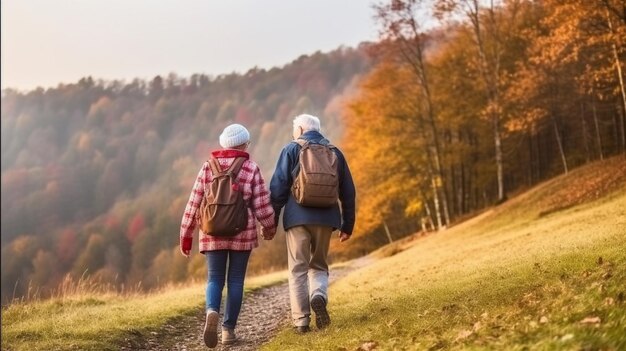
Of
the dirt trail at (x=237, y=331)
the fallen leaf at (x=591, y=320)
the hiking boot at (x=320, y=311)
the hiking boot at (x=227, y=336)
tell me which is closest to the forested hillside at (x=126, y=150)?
the dirt trail at (x=237, y=331)

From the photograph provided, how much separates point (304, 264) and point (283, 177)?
1068mm

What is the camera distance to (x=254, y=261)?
169ft

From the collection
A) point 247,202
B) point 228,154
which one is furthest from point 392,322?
point 228,154

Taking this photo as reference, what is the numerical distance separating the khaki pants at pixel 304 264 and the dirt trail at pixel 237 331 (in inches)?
29.5

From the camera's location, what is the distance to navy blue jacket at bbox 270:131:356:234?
6.87 meters

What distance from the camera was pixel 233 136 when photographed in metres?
7.18

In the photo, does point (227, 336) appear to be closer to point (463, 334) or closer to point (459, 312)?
point (459, 312)

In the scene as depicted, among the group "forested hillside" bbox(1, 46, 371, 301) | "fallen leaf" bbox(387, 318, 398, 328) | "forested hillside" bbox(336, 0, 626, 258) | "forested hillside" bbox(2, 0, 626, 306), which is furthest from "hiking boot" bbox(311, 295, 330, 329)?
"forested hillside" bbox(1, 46, 371, 301)

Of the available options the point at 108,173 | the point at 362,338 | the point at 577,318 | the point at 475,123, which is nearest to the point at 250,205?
the point at 362,338

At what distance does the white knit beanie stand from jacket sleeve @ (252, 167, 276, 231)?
1.53 ft

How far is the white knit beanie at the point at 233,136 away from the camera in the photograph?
23.5 feet

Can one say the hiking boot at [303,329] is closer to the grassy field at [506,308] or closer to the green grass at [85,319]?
the grassy field at [506,308]

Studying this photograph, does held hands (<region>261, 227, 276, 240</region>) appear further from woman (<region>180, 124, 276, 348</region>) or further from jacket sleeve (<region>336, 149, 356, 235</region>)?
jacket sleeve (<region>336, 149, 356, 235</region>)

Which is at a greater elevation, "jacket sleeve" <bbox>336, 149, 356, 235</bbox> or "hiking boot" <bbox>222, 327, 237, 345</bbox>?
"jacket sleeve" <bbox>336, 149, 356, 235</bbox>
